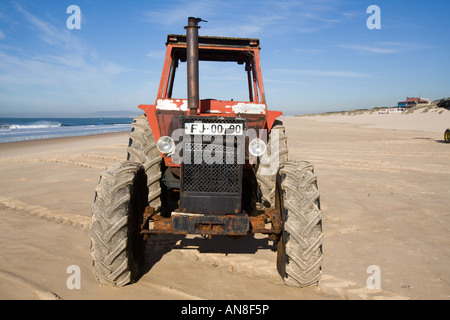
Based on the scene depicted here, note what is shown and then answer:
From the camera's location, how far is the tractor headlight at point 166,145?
370cm

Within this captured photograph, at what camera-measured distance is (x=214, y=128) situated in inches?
129

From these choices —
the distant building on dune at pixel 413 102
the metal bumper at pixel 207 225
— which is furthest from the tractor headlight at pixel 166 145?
the distant building on dune at pixel 413 102

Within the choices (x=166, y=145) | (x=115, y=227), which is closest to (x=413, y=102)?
(x=166, y=145)

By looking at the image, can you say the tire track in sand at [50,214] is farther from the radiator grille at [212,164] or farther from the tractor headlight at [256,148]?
the tractor headlight at [256,148]

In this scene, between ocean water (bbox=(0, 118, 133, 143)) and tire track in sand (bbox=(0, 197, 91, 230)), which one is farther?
ocean water (bbox=(0, 118, 133, 143))

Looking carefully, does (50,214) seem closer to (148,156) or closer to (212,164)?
(148,156)

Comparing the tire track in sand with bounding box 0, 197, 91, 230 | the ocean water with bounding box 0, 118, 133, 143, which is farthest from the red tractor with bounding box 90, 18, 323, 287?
the ocean water with bounding box 0, 118, 133, 143

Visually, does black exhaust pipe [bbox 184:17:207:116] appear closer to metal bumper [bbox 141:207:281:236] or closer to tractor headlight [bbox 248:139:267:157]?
tractor headlight [bbox 248:139:267:157]

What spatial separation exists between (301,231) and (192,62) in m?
1.94

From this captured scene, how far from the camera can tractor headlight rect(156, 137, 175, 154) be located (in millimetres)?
3697

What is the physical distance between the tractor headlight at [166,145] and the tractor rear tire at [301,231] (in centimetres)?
126

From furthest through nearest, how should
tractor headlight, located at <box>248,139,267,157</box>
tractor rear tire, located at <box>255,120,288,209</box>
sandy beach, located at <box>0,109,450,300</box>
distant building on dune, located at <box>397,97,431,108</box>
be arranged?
distant building on dune, located at <box>397,97,431,108</box>
tractor rear tire, located at <box>255,120,288,209</box>
tractor headlight, located at <box>248,139,267,157</box>
sandy beach, located at <box>0,109,450,300</box>
